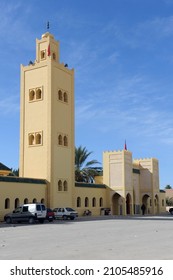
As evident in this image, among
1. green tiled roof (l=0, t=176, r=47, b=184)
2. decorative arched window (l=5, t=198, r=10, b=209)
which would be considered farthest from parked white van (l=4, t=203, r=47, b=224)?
green tiled roof (l=0, t=176, r=47, b=184)

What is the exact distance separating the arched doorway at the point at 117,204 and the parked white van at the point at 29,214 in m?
20.1

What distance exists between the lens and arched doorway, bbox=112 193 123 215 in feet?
167

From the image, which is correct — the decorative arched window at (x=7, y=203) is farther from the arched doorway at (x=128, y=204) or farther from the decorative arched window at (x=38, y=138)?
the arched doorway at (x=128, y=204)

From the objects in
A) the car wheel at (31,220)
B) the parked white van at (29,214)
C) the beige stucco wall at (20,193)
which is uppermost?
the beige stucco wall at (20,193)

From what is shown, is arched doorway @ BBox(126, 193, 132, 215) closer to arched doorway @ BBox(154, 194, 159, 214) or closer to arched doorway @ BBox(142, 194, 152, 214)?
arched doorway @ BBox(142, 194, 152, 214)

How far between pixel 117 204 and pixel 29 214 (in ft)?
71.2

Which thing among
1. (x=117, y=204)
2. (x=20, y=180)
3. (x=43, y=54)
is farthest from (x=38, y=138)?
(x=117, y=204)

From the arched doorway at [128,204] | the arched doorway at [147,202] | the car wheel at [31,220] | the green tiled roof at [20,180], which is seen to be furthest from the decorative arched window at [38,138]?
the arched doorway at [147,202]

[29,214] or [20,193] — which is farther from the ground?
[20,193]

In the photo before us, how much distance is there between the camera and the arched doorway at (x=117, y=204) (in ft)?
167

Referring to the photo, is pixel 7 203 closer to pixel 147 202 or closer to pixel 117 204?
pixel 117 204

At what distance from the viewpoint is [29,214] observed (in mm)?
31375

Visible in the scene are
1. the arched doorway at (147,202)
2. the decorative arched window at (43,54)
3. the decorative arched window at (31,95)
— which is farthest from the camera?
the arched doorway at (147,202)
